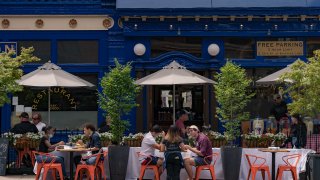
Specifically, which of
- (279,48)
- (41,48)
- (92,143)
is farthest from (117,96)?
(279,48)

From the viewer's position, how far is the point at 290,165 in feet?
47.3

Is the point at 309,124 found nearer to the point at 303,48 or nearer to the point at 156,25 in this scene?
the point at 303,48

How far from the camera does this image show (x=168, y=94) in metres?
20.4

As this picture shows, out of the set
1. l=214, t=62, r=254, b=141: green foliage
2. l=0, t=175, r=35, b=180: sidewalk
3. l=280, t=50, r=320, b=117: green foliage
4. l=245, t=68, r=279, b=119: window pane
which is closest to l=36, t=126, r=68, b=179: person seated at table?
l=0, t=175, r=35, b=180: sidewalk

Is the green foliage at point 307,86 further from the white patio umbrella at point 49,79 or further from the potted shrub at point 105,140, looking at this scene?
the white patio umbrella at point 49,79

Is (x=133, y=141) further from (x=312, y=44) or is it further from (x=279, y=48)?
(x=312, y=44)

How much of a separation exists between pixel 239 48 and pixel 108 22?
4236 millimetres

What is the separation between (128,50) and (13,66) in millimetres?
4856

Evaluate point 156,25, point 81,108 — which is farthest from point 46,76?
point 156,25

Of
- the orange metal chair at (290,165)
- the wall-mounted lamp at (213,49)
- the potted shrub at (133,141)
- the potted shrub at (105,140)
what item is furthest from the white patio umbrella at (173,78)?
the orange metal chair at (290,165)

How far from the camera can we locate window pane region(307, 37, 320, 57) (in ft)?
67.1

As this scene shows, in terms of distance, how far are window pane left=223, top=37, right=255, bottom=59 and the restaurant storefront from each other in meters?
0.03

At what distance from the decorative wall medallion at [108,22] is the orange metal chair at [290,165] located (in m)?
7.94

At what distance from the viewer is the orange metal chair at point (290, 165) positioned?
46.8ft
